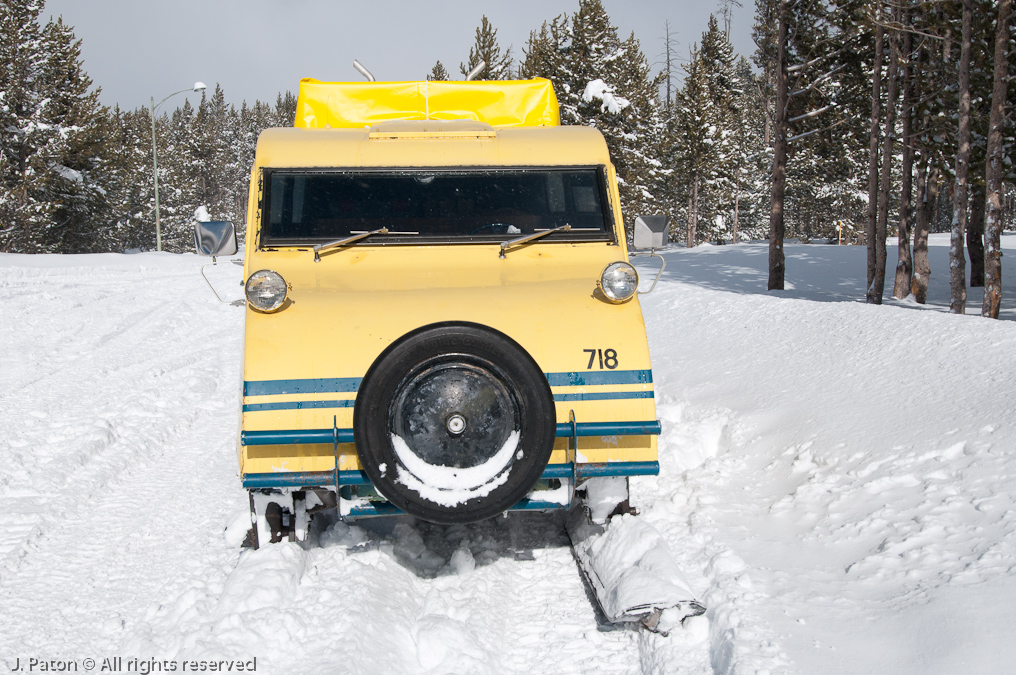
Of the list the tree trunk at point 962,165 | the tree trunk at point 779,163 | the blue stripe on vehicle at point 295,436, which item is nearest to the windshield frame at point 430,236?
the blue stripe on vehicle at point 295,436

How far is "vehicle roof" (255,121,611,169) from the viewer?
16.3 feet

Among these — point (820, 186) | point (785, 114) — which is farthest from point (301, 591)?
point (820, 186)

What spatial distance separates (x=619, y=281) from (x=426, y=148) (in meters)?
1.73

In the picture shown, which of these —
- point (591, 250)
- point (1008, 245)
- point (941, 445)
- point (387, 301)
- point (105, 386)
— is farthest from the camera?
point (1008, 245)

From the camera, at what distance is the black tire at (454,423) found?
3746 mm

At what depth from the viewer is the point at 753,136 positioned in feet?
199

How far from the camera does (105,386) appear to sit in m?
9.01

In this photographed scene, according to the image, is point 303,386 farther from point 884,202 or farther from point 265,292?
point 884,202

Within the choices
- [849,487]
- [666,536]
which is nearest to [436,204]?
[666,536]

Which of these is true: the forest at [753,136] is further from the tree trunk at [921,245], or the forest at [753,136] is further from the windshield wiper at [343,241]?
the windshield wiper at [343,241]

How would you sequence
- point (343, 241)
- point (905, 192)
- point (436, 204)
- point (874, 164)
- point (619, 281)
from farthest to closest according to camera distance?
point (905, 192)
point (874, 164)
point (436, 204)
point (343, 241)
point (619, 281)

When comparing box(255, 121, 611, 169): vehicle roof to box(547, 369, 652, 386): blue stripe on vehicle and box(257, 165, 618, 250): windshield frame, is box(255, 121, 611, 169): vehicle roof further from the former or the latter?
box(547, 369, 652, 386): blue stripe on vehicle

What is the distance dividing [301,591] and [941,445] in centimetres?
434

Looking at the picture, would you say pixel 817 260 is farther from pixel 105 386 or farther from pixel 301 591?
pixel 301 591
